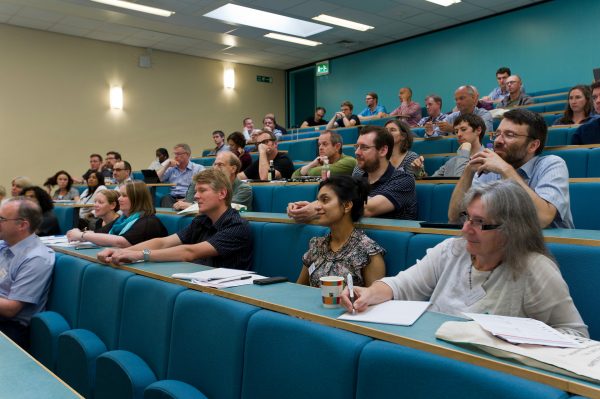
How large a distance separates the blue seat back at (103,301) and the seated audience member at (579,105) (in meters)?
3.37

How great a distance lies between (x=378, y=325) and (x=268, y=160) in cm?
336

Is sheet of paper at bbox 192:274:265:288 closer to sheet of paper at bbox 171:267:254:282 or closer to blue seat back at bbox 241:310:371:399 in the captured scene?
sheet of paper at bbox 171:267:254:282

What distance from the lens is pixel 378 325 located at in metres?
1.01

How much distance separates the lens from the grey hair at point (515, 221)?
4.00 feet

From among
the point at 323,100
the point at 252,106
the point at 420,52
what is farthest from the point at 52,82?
the point at 420,52

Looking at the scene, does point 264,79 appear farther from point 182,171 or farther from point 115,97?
point 182,171

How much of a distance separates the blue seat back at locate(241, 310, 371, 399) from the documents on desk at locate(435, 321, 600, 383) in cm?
18

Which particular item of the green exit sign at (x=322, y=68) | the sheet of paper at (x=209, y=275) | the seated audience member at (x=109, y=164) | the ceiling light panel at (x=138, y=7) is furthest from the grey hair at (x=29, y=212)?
the green exit sign at (x=322, y=68)

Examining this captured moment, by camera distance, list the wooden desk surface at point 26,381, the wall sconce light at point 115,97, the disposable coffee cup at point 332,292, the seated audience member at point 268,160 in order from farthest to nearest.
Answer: the wall sconce light at point 115,97 < the seated audience member at point 268,160 < the disposable coffee cup at point 332,292 < the wooden desk surface at point 26,381

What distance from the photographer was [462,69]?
7.87m

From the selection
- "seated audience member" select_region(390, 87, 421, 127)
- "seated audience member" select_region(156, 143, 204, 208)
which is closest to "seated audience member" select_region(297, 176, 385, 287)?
"seated audience member" select_region(156, 143, 204, 208)

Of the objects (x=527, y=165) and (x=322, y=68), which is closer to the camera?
(x=527, y=165)

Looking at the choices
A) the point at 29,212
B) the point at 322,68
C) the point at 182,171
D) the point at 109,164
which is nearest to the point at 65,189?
the point at 109,164

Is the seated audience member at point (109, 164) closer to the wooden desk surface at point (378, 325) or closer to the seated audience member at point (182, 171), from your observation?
the seated audience member at point (182, 171)
